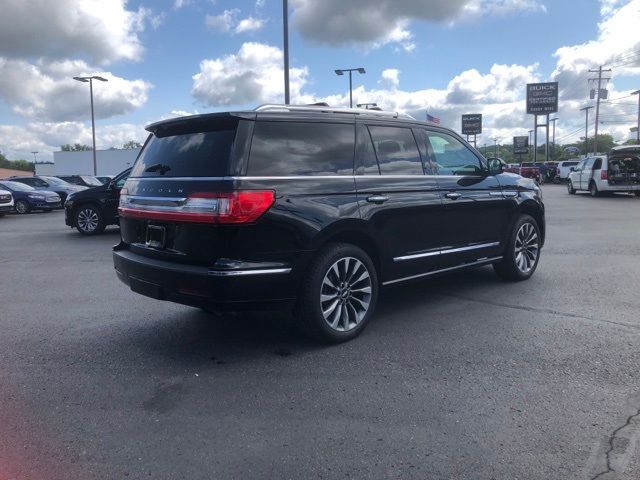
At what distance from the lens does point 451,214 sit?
570 cm

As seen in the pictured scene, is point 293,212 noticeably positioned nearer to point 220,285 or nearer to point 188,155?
point 220,285

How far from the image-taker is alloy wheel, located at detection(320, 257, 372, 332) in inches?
180

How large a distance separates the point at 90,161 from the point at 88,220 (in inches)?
2281

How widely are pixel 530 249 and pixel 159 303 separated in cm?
463

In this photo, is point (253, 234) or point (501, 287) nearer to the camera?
point (253, 234)

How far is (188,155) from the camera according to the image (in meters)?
4.49

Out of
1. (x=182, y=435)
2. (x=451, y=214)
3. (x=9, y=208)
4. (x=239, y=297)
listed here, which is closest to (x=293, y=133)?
(x=239, y=297)

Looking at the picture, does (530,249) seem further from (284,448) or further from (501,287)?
(284,448)

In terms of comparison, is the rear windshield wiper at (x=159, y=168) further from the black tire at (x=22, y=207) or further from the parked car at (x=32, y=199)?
the black tire at (x=22, y=207)

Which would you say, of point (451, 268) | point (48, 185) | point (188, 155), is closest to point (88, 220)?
point (188, 155)

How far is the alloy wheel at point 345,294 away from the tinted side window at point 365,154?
849mm

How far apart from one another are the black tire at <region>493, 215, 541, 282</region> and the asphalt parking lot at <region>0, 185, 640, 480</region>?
397 mm

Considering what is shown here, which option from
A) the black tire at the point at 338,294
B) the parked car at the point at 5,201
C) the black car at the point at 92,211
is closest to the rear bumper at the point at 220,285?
the black tire at the point at 338,294

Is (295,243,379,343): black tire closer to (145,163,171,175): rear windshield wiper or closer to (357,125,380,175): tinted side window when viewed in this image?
(357,125,380,175): tinted side window
